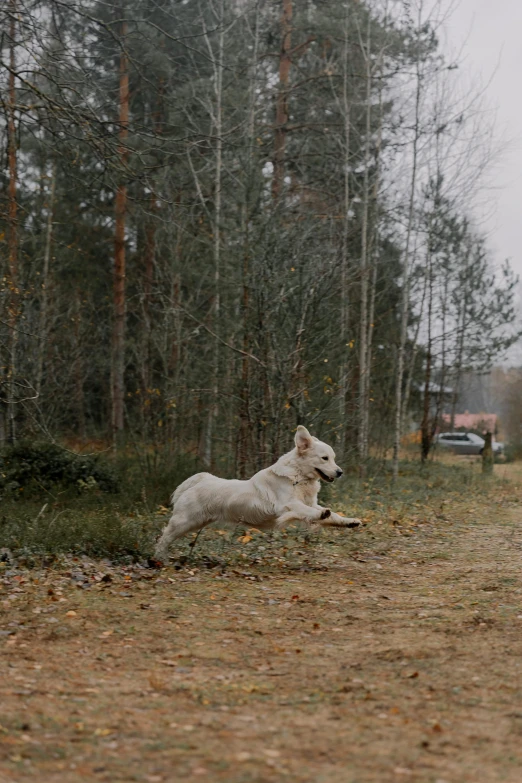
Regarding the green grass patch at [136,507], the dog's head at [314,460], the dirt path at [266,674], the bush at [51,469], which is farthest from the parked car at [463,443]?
the dirt path at [266,674]

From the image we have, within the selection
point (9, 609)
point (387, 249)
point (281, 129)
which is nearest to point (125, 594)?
point (9, 609)

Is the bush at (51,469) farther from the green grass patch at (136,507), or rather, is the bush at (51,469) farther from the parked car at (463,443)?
the parked car at (463,443)

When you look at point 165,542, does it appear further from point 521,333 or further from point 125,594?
point 521,333

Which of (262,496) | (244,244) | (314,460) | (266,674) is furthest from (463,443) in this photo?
(266,674)

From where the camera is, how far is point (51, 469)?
1636cm

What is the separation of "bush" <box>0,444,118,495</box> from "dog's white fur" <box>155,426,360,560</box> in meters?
6.10

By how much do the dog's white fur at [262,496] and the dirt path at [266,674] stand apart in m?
0.57

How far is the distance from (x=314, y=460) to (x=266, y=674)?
438 cm

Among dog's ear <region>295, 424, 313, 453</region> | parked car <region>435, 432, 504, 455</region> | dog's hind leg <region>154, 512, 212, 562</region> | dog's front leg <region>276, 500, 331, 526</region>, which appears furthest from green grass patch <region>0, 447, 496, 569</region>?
parked car <region>435, 432, 504, 455</region>

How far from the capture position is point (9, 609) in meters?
7.99

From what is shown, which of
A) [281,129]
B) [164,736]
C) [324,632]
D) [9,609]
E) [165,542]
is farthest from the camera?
[281,129]

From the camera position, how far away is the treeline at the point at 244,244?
46.8ft

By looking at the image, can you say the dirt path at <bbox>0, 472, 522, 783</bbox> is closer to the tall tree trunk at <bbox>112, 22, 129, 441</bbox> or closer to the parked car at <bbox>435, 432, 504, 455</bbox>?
the tall tree trunk at <bbox>112, 22, 129, 441</bbox>

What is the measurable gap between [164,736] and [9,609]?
376cm
